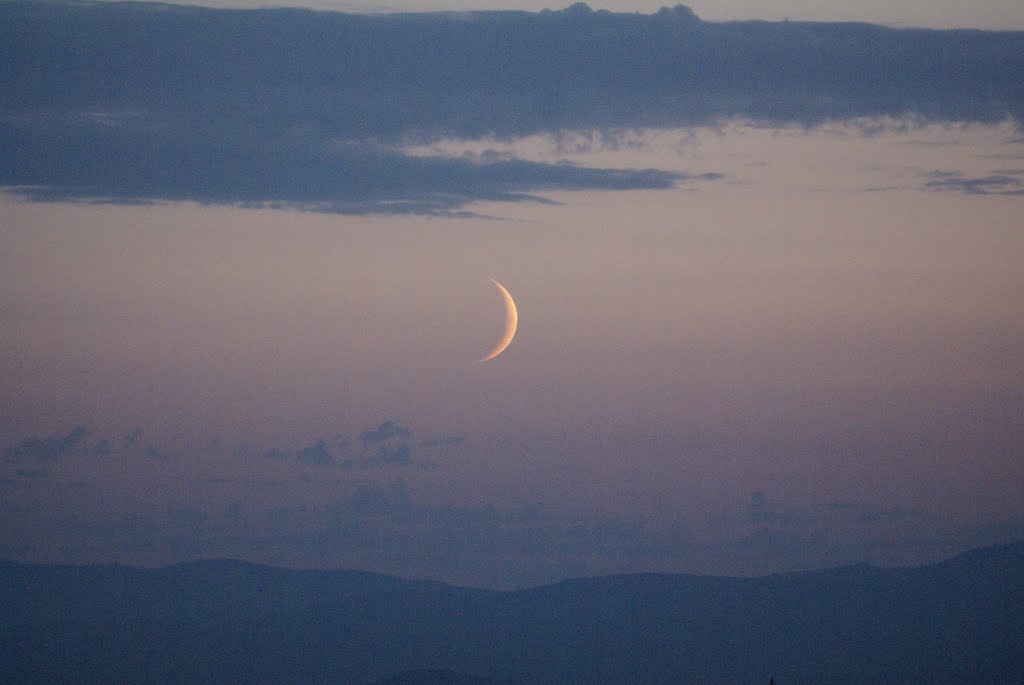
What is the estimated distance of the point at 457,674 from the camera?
193 meters

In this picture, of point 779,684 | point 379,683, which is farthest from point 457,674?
point 779,684

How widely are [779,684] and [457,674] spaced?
49800 millimetres

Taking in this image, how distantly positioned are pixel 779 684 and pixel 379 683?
61838 millimetres

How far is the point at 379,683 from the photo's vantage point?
652ft

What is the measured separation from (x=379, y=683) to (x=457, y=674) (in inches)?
538

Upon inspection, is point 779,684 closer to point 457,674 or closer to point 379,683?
point 457,674

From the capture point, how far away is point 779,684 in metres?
198
